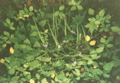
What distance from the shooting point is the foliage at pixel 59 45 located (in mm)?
1304

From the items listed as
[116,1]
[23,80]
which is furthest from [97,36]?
[23,80]

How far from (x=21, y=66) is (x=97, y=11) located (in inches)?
29.1

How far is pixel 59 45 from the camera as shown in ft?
4.39

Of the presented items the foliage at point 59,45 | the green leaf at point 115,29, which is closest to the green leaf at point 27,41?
the foliage at point 59,45

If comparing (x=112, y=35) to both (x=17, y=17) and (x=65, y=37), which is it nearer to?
(x=65, y=37)

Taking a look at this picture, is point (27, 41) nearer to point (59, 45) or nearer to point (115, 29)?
point (59, 45)

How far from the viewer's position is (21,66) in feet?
4.51

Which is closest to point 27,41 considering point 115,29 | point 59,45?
point 59,45

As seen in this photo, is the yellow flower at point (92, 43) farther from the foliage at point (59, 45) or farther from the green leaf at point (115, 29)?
the green leaf at point (115, 29)

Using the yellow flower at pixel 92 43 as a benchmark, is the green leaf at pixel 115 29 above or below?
above

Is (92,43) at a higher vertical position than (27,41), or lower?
lower

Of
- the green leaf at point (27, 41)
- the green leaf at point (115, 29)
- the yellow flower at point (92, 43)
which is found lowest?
the yellow flower at point (92, 43)

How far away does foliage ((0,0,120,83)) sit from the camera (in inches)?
51.3

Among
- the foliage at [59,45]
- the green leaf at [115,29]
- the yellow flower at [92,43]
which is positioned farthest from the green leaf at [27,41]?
the green leaf at [115,29]
